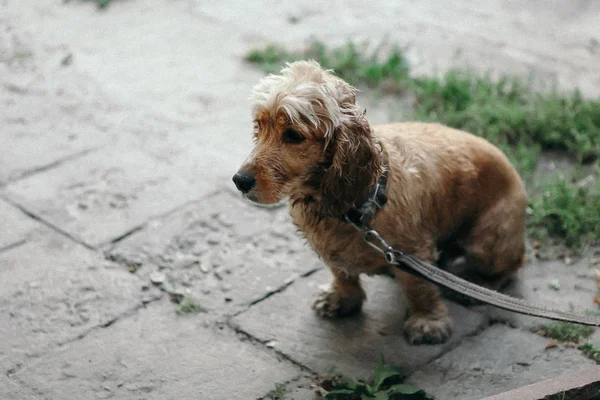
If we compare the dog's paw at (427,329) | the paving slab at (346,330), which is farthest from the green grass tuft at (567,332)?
the dog's paw at (427,329)

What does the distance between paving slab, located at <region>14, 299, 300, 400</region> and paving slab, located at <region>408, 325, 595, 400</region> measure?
2.47 feet

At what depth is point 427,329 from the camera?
165 inches

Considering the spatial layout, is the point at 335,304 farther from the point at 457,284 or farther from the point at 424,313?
the point at 457,284

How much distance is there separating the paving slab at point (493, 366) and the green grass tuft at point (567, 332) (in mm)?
62

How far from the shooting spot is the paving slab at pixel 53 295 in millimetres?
4238

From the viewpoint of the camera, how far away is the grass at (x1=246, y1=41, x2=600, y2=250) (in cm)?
516

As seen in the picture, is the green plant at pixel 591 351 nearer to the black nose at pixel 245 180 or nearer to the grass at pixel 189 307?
the black nose at pixel 245 180

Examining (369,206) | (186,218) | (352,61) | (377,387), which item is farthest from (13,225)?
(352,61)

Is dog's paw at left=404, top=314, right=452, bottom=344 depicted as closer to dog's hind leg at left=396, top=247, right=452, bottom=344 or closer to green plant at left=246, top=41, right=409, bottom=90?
dog's hind leg at left=396, top=247, right=452, bottom=344

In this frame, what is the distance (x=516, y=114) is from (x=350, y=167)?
292cm

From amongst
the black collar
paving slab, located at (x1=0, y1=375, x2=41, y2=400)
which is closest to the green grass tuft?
the black collar

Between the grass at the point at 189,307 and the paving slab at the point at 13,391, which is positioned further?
the grass at the point at 189,307

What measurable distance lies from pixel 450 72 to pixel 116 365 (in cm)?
396

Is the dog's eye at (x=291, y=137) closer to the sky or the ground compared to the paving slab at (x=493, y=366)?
closer to the sky
